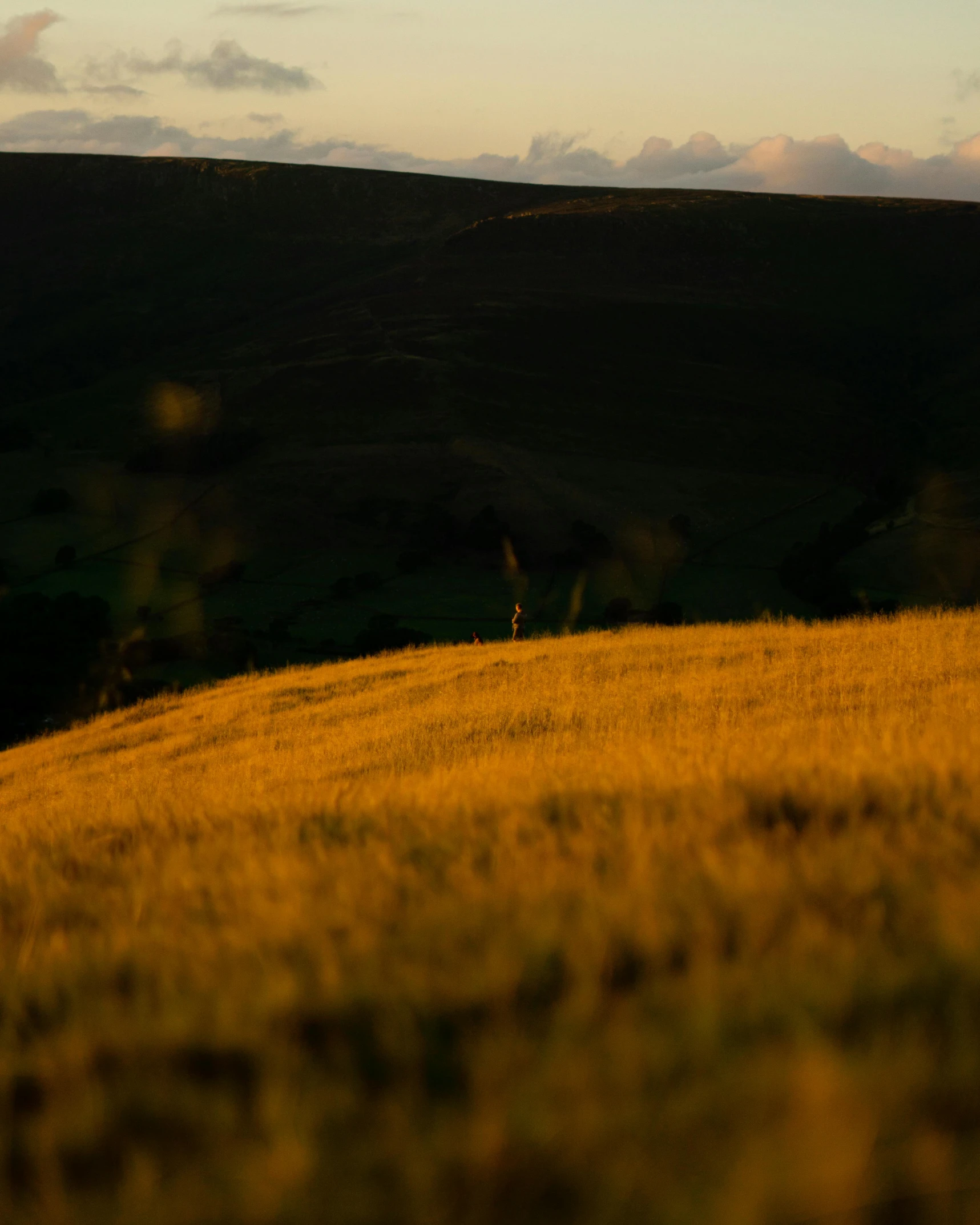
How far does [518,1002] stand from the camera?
2.58 meters

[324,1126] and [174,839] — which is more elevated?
[324,1126]

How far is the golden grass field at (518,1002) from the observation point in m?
1.86

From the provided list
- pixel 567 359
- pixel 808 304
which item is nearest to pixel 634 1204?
pixel 567 359

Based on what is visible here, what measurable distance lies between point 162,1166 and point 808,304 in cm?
17393

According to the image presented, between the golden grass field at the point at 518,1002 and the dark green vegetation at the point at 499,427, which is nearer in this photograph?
the golden grass field at the point at 518,1002

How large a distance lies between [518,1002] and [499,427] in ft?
362

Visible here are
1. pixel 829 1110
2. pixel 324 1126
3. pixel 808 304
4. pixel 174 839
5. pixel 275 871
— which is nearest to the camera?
pixel 829 1110

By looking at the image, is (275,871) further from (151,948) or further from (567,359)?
(567,359)

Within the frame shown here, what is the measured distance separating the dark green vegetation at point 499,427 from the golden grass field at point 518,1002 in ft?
158

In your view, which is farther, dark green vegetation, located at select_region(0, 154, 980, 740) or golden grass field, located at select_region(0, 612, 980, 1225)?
dark green vegetation, located at select_region(0, 154, 980, 740)

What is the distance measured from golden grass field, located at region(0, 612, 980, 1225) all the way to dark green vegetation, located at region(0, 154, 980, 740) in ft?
158

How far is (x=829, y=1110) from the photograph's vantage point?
6.33ft

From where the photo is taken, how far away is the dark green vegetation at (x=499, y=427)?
76375 millimetres

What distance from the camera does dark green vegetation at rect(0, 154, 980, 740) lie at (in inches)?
3007
